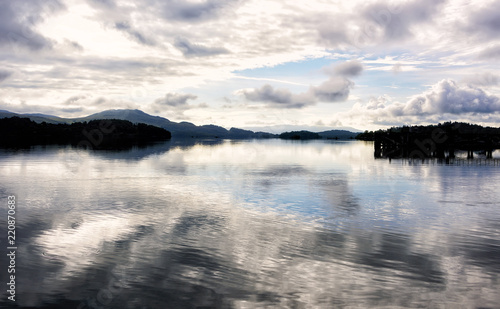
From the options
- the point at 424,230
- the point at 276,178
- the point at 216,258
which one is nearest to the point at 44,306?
the point at 216,258

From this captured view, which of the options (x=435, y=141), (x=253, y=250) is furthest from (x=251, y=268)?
(x=435, y=141)

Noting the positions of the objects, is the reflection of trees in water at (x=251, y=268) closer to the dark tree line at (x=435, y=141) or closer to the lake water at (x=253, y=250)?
the lake water at (x=253, y=250)

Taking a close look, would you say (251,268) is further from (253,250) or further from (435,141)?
(435,141)

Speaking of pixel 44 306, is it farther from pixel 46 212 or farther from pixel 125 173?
pixel 125 173

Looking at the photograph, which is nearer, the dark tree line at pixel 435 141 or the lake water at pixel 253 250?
the lake water at pixel 253 250

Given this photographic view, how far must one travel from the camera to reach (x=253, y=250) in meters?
16.1

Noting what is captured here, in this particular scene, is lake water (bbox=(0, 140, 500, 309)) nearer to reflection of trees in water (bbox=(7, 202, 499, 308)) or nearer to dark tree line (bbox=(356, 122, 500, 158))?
reflection of trees in water (bbox=(7, 202, 499, 308))

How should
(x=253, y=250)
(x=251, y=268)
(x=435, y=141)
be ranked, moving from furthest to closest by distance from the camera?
1. (x=435, y=141)
2. (x=253, y=250)
3. (x=251, y=268)

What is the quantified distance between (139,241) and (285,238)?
7.11m

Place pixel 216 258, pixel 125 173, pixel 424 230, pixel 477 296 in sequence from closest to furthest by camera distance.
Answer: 1. pixel 477 296
2. pixel 216 258
3. pixel 424 230
4. pixel 125 173

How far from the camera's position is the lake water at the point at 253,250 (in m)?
11.7

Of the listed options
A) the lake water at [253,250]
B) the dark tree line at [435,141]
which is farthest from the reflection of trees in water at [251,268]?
the dark tree line at [435,141]

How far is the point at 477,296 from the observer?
38.7 feet

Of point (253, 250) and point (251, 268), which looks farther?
point (253, 250)
